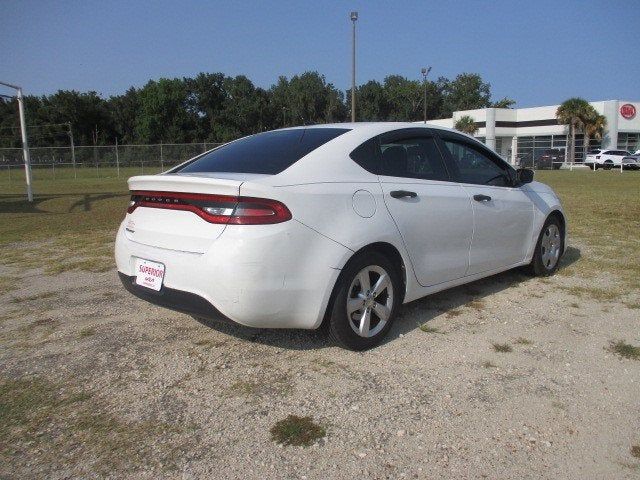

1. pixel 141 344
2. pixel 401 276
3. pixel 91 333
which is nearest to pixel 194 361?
pixel 141 344

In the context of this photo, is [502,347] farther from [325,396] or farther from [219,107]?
[219,107]

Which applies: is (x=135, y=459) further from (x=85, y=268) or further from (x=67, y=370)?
(x=85, y=268)

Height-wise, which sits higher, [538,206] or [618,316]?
[538,206]

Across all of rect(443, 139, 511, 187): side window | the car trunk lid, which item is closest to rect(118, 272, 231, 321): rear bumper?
the car trunk lid

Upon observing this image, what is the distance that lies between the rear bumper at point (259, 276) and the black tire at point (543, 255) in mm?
2950

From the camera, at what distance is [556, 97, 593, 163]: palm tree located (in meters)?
48.1

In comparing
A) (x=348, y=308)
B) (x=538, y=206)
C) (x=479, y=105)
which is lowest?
(x=348, y=308)

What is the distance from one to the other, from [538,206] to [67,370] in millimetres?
4389

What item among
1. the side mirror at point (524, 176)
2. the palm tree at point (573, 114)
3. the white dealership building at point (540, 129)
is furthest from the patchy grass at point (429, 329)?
the palm tree at point (573, 114)

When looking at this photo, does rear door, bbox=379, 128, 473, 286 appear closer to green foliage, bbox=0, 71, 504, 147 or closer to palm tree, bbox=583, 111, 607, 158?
palm tree, bbox=583, 111, 607, 158

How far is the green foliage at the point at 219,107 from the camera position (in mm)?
71875

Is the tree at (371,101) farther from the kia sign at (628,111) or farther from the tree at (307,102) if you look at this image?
the kia sign at (628,111)

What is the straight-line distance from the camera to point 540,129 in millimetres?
54531

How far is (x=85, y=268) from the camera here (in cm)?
629
